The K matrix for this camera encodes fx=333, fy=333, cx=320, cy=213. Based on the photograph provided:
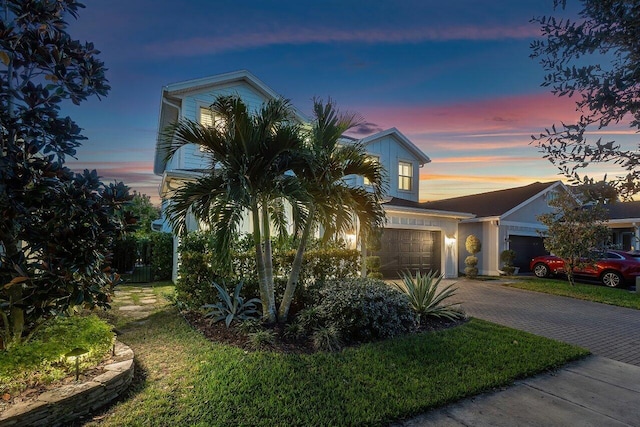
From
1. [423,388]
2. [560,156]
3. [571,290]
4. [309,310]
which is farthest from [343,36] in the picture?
[571,290]

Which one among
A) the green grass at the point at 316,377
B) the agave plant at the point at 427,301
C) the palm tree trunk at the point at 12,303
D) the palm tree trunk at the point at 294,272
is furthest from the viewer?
the agave plant at the point at 427,301

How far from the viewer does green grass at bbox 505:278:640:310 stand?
33.1 ft

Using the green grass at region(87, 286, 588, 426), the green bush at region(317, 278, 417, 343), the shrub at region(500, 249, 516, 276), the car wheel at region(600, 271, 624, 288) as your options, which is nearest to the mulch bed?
the green grass at region(87, 286, 588, 426)

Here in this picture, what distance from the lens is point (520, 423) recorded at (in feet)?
10.5

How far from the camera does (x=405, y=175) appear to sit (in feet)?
51.5

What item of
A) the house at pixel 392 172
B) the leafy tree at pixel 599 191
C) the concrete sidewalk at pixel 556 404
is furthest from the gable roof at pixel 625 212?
the leafy tree at pixel 599 191

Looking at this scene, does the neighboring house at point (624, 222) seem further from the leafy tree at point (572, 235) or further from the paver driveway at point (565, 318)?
the paver driveway at point (565, 318)

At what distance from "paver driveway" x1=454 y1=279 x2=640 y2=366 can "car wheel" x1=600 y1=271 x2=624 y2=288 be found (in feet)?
15.1

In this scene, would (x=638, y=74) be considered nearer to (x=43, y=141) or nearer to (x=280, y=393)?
(x=280, y=393)

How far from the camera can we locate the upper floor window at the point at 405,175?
50.8 ft

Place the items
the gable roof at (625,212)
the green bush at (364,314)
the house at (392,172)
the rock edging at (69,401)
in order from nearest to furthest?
the rock edging at (69,401) → the green bush at (364,314) → the house at (392,172) → the gable roof at (625,212)

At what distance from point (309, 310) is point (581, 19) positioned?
496cm

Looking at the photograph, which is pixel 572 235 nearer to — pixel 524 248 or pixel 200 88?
pixel 524 248

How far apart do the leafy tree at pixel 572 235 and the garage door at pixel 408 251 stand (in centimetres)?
430
